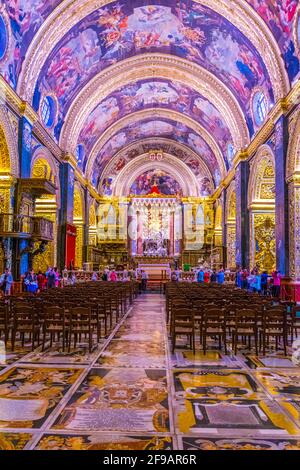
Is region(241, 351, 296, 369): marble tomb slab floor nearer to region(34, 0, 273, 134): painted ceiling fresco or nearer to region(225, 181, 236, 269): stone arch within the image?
region(34, 0, 273, 134): painted ceiling fresco

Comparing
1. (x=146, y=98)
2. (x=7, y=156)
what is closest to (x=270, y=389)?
(x=7, y=156)

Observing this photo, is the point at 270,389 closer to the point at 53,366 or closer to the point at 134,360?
the point at 134,360

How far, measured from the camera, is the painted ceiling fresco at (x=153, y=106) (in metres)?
26.4

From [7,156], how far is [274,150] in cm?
1144

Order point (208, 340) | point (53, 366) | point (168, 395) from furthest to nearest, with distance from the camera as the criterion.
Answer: point (208, 340), point (53, 366), point (168, 395)

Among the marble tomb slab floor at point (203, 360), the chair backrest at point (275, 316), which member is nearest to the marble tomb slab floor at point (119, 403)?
the marble tomb slab floor at point (203, 360)

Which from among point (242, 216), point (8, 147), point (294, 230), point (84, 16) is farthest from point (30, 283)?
point (242, 216)

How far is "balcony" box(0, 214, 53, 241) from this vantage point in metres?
15.0

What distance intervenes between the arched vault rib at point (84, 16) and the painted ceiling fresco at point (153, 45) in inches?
21.7

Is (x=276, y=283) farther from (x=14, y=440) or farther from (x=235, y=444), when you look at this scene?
(x=14, y=440)

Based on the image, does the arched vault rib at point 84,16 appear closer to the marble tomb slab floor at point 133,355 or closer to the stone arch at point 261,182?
the stone arch at point 261,182

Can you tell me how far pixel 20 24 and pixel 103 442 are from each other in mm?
16159

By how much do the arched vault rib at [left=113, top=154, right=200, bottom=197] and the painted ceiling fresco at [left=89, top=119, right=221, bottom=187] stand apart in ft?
7.38

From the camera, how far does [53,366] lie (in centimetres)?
638
